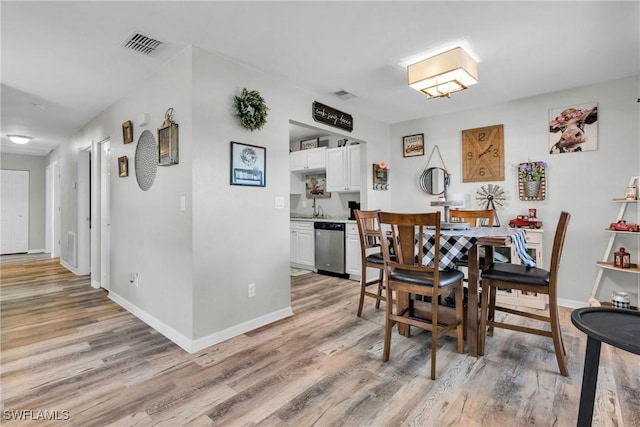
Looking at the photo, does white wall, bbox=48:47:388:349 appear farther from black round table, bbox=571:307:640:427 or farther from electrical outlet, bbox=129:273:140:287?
black round table, bbox=571:307:640:427

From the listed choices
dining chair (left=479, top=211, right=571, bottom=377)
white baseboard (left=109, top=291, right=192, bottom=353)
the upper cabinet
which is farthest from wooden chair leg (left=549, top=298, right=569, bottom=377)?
the upper cabinet

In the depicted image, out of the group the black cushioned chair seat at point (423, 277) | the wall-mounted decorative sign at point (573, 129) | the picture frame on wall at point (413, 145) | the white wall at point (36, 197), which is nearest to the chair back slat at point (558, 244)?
the black cushioned chair seat at point (423, 277)

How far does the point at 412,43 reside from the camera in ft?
7.96

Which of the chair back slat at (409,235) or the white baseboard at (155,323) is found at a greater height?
the chair back slat at (409,235)

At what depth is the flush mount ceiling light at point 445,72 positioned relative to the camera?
248 cm

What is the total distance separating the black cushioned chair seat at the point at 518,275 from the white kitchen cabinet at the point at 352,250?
2.24 m

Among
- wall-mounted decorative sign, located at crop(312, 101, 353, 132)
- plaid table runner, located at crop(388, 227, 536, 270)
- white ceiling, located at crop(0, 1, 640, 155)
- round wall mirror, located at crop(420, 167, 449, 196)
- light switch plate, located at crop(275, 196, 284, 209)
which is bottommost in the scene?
plaid table runner, located at crop(388, 227, 536, 270)

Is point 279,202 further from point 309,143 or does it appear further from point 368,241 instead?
point 309,143

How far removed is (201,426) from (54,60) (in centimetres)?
305

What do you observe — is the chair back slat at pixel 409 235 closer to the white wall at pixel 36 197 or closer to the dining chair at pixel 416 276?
the dining chair at pixel 416 276

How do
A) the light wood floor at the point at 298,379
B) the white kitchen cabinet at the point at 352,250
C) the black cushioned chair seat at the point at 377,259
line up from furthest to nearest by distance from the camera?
the white kitchen cabinet at the point at 352,250, the black cushioned chair seat at the point at 377,259, the light wood floor at the point at 298,379

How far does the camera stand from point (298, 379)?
2002 millimetres

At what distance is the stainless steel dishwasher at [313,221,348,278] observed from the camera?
4695 millimetres

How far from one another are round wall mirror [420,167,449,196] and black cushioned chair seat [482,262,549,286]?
2.09 m
